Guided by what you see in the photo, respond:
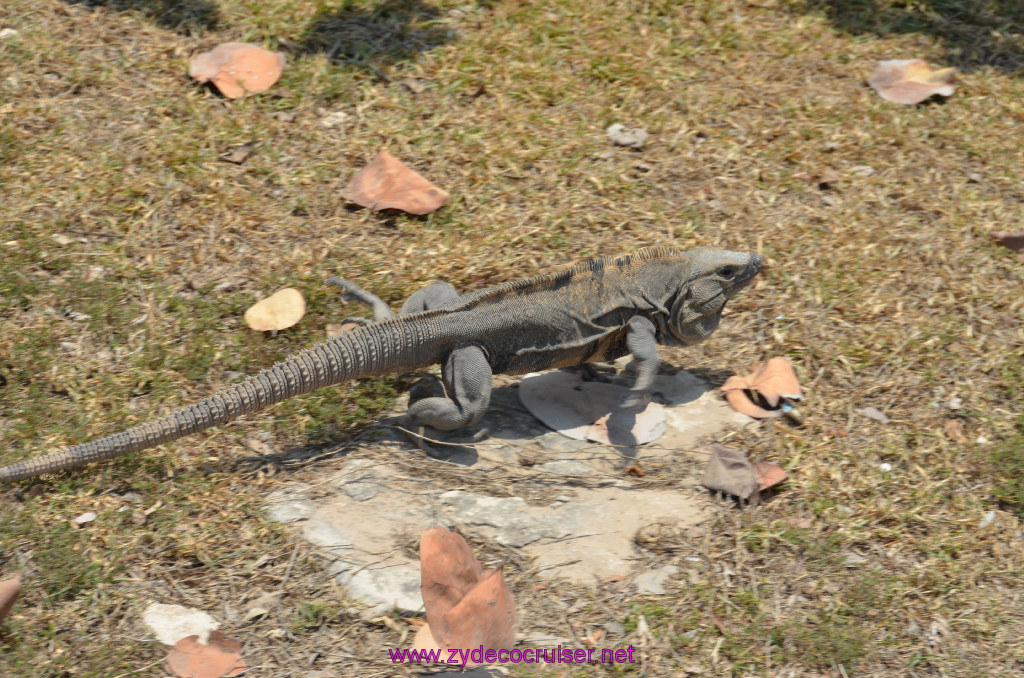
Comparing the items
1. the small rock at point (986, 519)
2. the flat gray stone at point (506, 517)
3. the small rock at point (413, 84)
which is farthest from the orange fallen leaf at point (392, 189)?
the small rock at point (986, 519)

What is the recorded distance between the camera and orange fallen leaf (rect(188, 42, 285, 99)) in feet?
23.0

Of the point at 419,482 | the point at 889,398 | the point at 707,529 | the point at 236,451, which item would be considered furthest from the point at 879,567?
the point at 236,451

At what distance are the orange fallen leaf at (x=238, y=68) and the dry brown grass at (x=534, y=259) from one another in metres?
0.13

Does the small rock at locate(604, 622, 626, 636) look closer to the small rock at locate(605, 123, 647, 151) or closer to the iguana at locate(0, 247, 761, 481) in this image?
the iguana at locate(0, 247, 761, 481)

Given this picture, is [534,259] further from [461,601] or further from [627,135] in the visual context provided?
[461,601]

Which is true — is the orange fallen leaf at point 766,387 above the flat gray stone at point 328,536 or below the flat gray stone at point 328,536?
below

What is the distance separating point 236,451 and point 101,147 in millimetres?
2864

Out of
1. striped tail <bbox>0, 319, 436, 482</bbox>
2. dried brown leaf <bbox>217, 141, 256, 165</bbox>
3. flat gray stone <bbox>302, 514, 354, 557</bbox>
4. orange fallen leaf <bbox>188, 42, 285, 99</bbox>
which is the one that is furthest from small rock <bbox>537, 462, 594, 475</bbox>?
orange fallen leaf <bbox>188, 42, 285, 99</bbox>

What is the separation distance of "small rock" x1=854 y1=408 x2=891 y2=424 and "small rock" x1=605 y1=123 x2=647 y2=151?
2.65 meters

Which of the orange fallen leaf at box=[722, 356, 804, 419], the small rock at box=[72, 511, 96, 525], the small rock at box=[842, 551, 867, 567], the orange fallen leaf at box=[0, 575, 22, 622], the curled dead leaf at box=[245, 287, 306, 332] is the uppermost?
the curled dead leaf at box=[245, 287, 306, 332]

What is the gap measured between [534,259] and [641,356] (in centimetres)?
123

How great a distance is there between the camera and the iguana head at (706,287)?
211 inches

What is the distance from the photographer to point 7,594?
3994 millimetres

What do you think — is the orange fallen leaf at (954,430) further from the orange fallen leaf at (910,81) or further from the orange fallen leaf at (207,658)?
the orange fallen leaf at (207,658)
